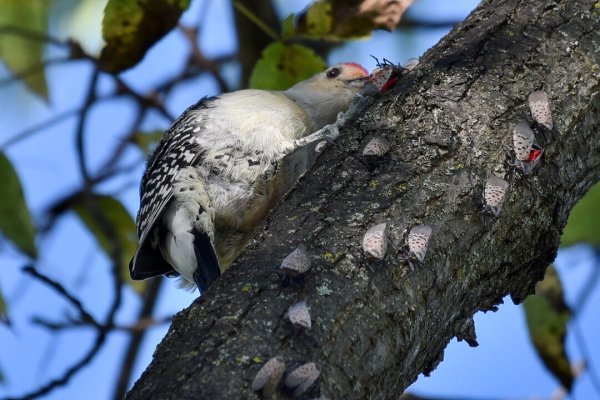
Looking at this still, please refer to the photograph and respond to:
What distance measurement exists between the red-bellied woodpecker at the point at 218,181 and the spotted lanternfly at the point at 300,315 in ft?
4.47

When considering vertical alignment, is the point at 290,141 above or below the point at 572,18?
above

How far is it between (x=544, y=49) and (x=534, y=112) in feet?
0.86

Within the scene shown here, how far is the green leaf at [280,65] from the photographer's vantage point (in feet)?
12.2

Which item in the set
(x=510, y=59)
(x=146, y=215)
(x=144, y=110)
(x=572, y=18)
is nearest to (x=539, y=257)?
(x=510, y=59)

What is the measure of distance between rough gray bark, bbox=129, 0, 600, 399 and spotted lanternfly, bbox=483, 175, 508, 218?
0.10 feet

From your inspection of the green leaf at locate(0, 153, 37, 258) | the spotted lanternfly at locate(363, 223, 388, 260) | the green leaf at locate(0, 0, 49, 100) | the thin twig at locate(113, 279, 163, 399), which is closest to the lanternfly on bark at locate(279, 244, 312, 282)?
the spotted lanternfly at locate(363, 223, 388, 260)

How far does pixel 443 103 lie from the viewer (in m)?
2.53

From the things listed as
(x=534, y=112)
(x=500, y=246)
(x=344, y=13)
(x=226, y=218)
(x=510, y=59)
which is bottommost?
(x=500, y=246)

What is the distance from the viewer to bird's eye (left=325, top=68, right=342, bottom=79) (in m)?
4.31

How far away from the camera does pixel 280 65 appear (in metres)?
3.74

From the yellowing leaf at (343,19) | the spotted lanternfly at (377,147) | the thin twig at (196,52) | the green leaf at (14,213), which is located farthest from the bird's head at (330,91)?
the spotted lanternfly at (377,147)

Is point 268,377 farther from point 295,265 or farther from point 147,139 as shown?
point 147,139

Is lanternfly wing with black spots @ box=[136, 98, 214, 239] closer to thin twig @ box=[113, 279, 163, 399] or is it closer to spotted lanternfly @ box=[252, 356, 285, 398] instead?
thin twig @ box=[113, 279, 163, 399]

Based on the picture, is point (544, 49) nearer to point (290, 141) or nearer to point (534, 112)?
point (534, 112)
